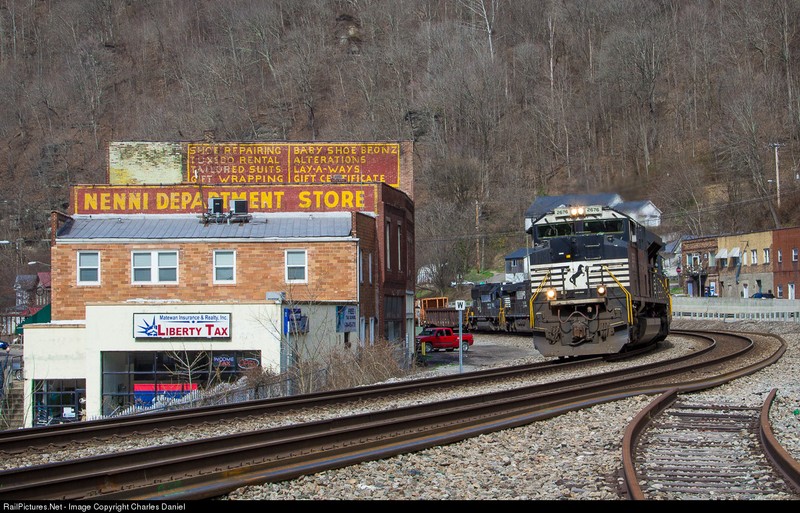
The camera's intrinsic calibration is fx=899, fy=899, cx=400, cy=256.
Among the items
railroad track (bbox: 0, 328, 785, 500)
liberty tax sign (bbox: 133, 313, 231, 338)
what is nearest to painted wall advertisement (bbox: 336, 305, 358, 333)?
liberty tax sign (bbox: 133, 313, 231, 338)

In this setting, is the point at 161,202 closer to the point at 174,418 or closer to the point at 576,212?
the point at 576,212

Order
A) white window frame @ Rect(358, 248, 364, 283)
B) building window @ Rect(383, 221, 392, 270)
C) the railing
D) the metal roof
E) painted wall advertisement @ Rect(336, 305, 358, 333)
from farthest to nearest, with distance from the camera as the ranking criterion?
1. the railing
2. building window @ Rect(383, 221, 392, 270)
3. the metal roof
4. white window frame @ Rect(358, 248, 364, 283)
5. painted wall advertisement @ Rect(336, 305, 358, 333)

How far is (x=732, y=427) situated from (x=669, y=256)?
7238 centimetres

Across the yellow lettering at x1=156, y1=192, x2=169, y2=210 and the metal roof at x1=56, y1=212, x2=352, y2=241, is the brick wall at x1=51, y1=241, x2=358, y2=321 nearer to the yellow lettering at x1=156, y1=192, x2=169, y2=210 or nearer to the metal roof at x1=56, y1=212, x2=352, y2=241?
the metal roof at x1=56, y1=212, x2=352, y2=241

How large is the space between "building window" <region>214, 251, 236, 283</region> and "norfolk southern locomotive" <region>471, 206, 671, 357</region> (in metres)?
12.7

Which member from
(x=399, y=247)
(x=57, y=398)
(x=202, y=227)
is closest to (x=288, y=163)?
(x=399, y=247)

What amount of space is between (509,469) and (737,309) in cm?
4811

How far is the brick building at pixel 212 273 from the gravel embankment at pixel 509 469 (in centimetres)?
1351

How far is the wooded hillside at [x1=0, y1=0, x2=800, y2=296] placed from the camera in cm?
4978

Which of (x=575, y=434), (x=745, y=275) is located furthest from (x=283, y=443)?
(x=745, y=275)

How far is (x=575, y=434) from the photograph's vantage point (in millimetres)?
11789

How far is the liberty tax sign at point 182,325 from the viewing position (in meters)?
27.6

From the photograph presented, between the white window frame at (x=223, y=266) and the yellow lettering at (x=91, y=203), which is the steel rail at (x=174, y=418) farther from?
the yellow lettering at (x=91, y=203)
